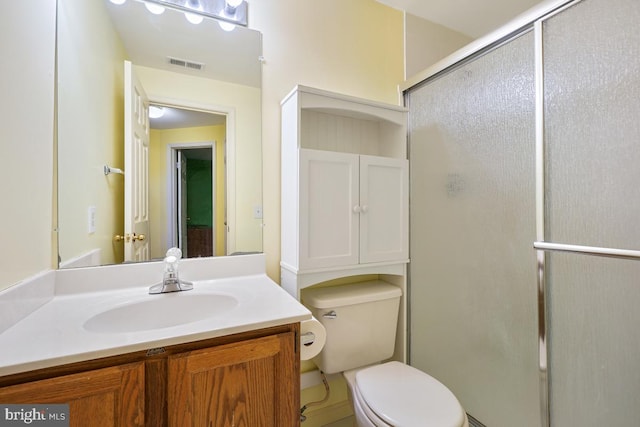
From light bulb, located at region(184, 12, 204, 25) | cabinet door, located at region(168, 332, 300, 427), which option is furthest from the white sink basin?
light bulb, located at region(184, 12, 204, 25)

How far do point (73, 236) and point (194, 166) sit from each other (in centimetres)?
51

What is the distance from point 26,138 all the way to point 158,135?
43 cm

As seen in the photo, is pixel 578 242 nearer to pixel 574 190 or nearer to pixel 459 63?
pixel 574 190

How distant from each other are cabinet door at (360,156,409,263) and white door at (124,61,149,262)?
95 centimetres

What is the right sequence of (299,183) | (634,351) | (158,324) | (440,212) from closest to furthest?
(634,351)
(158,324)
(299,183)
(440,212)

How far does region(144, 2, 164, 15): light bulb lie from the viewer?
118 centimetres

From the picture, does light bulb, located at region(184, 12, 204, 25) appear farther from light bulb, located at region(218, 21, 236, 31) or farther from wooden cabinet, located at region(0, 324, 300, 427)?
wooden cabinet, located at region(0, 324, 300, 427)

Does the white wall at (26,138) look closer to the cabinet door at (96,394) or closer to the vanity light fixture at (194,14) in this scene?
the cabinet door at (96,394)

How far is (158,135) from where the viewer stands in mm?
1216

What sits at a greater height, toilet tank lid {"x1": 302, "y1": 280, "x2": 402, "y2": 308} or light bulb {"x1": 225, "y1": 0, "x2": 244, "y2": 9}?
light bulb {"x1": 225, "y1": 0, "x2": 244, "y2": 9}

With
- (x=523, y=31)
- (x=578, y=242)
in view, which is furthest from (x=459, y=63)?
(x=578, y=242)

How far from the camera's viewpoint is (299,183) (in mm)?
1228

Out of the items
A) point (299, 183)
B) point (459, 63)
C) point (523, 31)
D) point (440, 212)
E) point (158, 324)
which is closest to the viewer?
point (158, 324)

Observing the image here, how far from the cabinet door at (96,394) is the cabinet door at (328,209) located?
0.69 meters
